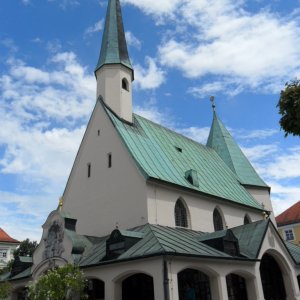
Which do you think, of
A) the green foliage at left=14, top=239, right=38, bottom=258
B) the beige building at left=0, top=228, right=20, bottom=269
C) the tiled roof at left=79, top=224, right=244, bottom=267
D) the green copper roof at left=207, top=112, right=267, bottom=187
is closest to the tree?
the tiled roof at left=79, top=224, right=244, bottom=267

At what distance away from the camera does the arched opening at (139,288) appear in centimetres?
1588

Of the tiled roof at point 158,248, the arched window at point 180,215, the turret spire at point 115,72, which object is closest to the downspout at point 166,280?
the tiled roof at point 158,248

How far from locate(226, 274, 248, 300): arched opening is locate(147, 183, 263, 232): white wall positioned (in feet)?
10.1

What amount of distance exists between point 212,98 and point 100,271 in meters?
24.0

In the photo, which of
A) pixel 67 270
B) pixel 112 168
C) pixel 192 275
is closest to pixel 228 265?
pixel 192 275

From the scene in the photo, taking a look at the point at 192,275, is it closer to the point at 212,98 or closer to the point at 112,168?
the point at 112,168

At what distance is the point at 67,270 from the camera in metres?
13.8

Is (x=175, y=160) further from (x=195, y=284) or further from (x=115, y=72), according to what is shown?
(x=195, y=284)

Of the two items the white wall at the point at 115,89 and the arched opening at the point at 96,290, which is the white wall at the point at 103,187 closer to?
the white wall at the point at 115,89

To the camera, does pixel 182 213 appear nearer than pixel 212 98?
Yes

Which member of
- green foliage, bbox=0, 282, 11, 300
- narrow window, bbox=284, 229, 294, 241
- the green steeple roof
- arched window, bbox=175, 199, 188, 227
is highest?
the green steeple roof

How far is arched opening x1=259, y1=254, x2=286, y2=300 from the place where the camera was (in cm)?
1796

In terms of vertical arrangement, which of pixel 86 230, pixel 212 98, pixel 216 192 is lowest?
pixel 86 230

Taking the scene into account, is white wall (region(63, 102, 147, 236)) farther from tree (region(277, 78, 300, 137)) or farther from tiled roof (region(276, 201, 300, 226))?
tiled roof (region(276, 201, 300, 226))
